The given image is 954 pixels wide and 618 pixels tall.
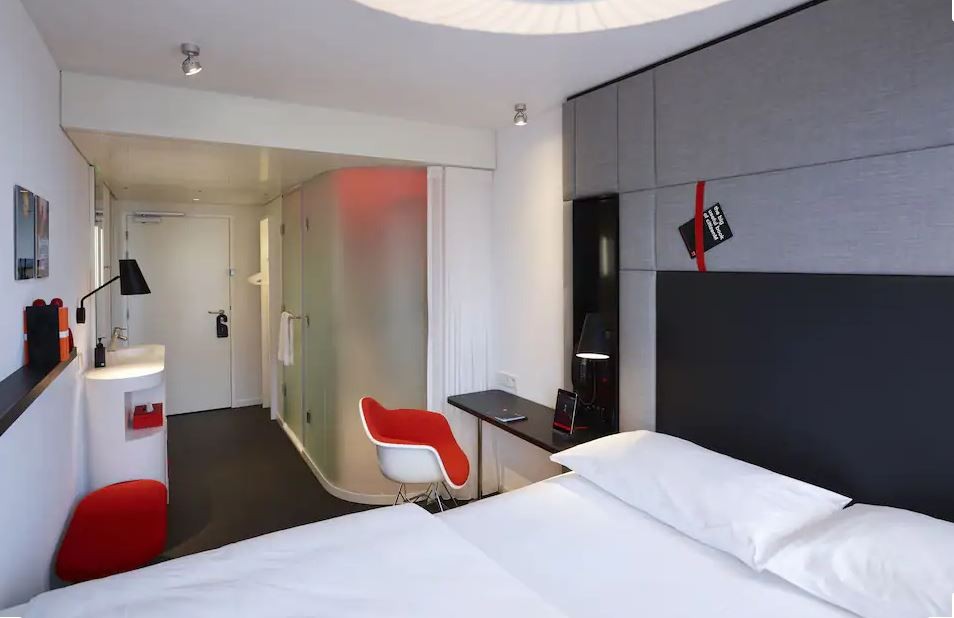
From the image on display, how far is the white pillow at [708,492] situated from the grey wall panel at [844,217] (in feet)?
2.43

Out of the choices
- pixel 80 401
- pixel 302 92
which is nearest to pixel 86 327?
pixel 80 401

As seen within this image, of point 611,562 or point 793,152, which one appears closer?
point 611,562

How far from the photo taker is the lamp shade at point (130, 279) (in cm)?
361

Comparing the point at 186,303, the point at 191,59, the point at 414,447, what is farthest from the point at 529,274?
the point at 186,303

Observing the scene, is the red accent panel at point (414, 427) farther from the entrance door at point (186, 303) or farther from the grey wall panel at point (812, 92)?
the entrance door at point (186, 303)

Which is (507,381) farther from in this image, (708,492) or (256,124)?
(256,124)

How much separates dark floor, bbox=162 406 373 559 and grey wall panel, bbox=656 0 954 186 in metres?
3.02

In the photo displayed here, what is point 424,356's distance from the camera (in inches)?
157

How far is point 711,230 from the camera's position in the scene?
2.31m

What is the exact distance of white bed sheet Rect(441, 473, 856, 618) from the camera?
1521 millimetres

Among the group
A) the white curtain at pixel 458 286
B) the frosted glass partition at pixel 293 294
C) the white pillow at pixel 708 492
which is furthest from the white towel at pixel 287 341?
the white pillow at pixel 708 492

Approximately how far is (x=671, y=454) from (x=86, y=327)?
3.40 m

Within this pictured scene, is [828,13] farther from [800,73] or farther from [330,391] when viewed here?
[330,391]

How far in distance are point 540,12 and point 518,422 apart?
6.93 ft
